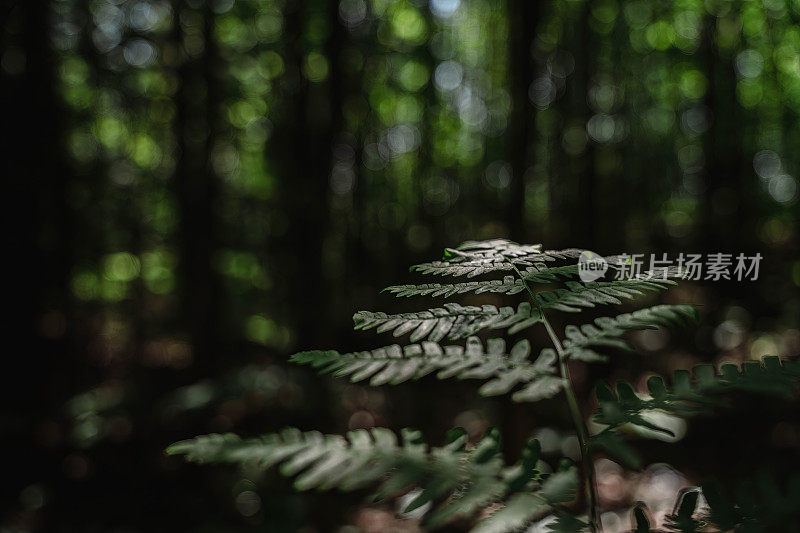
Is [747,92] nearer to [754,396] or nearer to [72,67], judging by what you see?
[754,396]

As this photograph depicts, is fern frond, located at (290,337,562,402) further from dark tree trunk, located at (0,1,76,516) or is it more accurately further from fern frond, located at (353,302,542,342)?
dark tree trunk, located at (0,1,76,516)

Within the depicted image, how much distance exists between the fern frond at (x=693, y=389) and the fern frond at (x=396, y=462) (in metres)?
0.16

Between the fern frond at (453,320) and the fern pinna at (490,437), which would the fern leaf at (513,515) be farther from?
the fern frond at (453,320)

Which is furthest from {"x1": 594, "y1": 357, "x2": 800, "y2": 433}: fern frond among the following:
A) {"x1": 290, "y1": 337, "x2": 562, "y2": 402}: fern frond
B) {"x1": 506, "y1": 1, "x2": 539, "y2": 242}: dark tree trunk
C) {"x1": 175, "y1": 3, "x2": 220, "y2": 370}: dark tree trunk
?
{"x1": 175, "y1": 3, "x2": 220, "y2": 370}: dark tree trunk

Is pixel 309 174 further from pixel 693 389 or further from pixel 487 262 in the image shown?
pixel 693 389

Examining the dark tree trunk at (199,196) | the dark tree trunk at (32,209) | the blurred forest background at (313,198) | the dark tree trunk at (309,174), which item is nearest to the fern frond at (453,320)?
the blurred forest background at (313,198)

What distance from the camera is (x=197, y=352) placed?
7.57 m

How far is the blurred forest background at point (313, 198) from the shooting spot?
5.43 m

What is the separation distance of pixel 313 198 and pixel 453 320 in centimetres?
547

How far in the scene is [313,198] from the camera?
20.7 ft

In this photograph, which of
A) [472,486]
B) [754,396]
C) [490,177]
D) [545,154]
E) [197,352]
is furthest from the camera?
[490,177]

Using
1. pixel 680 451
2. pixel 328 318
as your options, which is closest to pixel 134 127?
pixel 328 318

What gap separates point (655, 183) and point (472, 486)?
41.3ft

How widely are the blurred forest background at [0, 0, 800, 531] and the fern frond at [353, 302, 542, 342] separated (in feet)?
9.48
